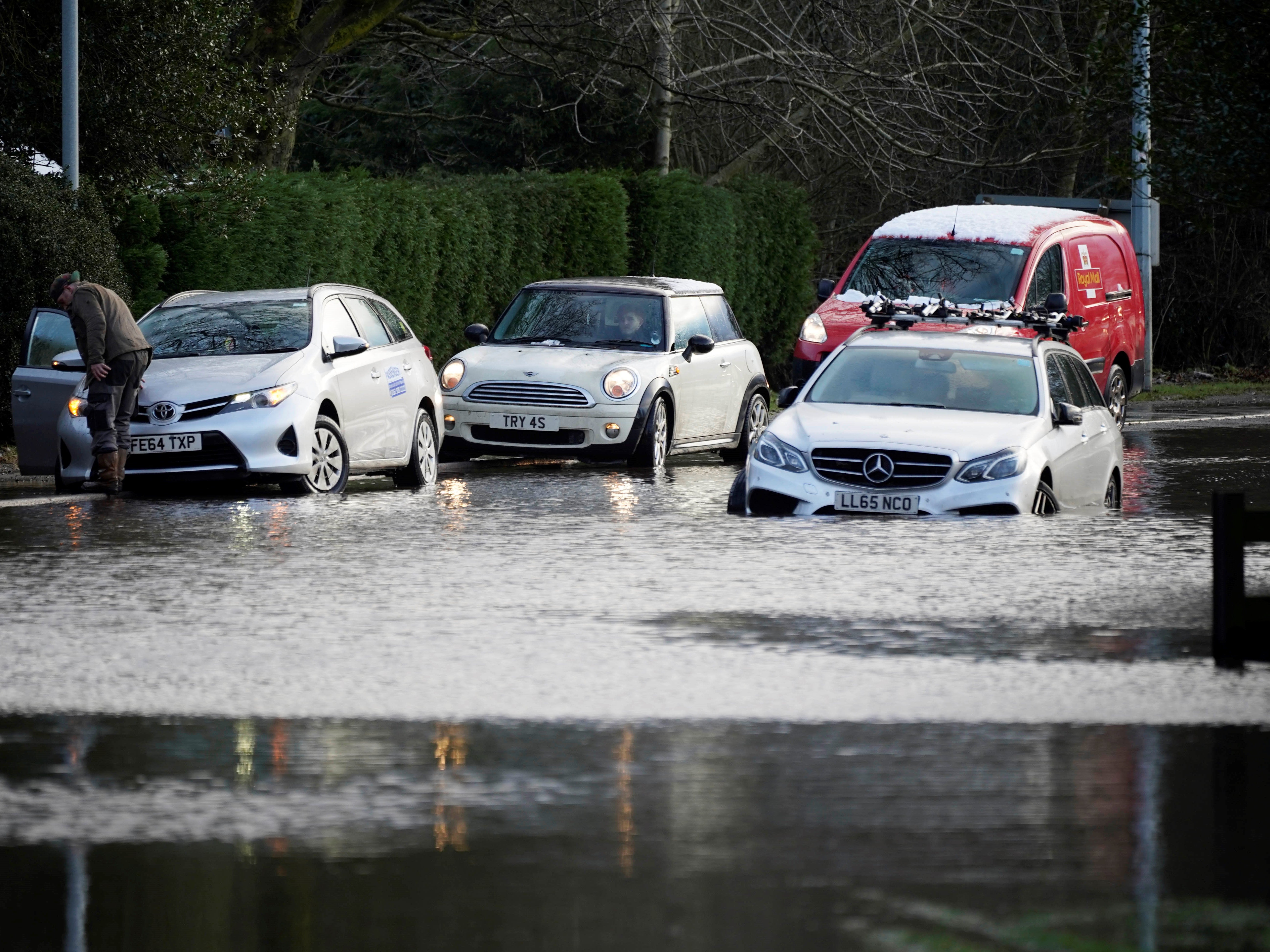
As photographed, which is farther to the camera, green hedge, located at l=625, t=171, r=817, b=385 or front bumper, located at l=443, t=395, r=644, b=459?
green hedge, located at l=625, t=171, r=817, b=385

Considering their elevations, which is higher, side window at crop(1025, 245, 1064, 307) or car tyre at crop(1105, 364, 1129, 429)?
side window at crop(1025, 245, 1064, 307)

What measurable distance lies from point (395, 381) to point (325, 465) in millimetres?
1352

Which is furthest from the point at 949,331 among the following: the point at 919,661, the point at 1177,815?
the point at 1177,815

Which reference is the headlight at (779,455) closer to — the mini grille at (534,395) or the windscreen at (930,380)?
the windscreen at (930,380)

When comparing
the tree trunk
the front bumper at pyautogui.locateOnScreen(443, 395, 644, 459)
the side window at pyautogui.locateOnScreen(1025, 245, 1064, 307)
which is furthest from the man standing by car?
the tree trunk

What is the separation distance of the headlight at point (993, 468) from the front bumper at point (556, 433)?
6157 mm

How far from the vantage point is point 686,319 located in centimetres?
2055

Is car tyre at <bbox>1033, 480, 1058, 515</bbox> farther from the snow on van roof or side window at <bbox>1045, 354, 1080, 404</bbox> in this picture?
the snow on van roof

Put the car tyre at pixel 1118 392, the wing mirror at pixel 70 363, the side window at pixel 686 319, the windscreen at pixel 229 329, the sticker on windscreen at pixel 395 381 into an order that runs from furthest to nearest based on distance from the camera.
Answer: the car tyre at pixel 1118 392 → the side window at pixel 686 319 → the sticker on windscreen at pixel 395 381 → the windscreen at pixel 229 329 → the wing mirror at pixel 70 363

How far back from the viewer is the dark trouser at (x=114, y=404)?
1539 cm

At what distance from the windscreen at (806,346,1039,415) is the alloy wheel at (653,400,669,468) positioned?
470 centimetres

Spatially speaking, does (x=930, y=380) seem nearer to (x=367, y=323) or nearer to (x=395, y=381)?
(x=395, y=381)

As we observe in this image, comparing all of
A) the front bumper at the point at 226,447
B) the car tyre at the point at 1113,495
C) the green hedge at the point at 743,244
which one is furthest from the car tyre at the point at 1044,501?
the green hedge at the point at 743,244

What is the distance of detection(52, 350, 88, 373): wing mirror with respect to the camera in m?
16.2
